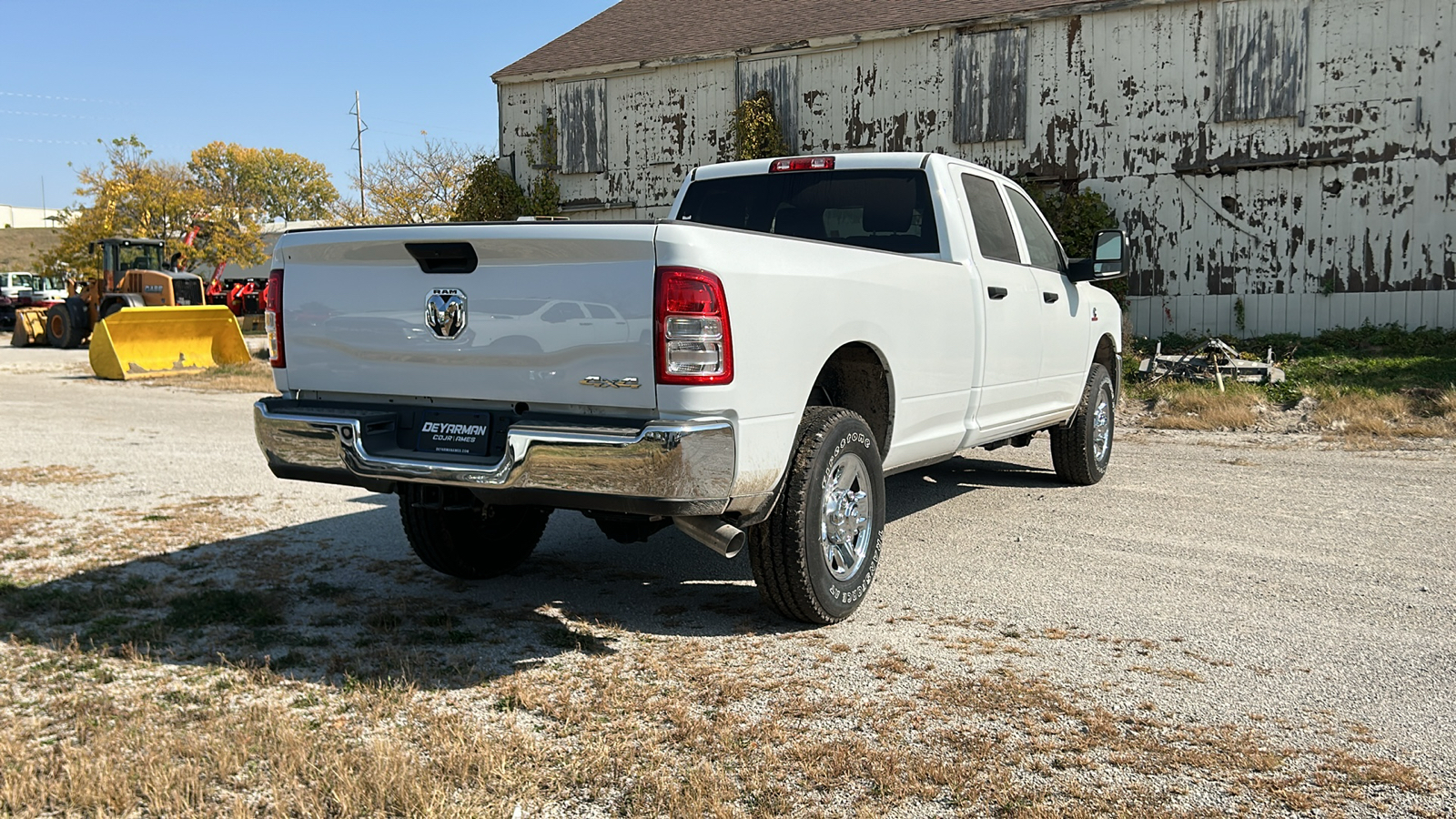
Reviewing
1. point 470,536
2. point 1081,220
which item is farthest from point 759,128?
point 470,536

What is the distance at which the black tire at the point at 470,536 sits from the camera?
555 centimetres

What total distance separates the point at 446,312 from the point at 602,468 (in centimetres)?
93

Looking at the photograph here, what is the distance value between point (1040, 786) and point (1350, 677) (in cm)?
165

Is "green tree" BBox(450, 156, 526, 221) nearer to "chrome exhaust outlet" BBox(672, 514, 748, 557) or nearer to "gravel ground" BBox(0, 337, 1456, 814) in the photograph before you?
"gravel ground" BBox(0, 337, 1456, 814)

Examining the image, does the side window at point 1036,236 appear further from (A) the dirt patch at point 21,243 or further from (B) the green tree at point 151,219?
(A) the dirt patch at point 21,243

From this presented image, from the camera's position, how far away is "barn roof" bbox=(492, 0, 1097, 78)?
778 inches

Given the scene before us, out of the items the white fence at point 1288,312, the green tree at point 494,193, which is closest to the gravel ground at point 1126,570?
the white fence at point 1288,312

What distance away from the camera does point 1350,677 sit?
13.7ft

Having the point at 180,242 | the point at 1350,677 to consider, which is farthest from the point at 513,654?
the point at 180,242

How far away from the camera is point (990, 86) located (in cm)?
1920

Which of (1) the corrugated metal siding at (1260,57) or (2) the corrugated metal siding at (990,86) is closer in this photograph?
(1) the corrugated metal siding at (1260,57)

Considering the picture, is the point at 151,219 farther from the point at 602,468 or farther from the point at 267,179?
the point at 267,179

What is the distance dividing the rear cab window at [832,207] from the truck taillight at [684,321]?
7.44ft

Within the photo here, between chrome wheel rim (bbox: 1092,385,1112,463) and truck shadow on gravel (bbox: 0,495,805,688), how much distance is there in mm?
3344
